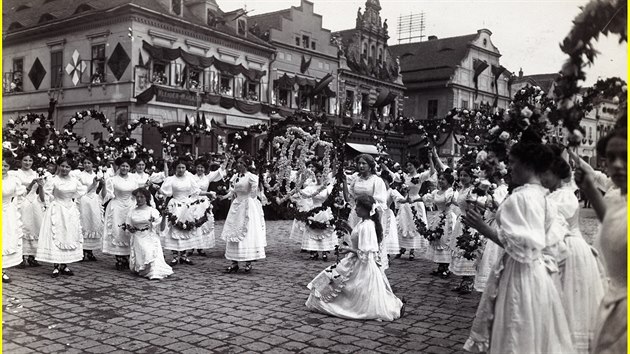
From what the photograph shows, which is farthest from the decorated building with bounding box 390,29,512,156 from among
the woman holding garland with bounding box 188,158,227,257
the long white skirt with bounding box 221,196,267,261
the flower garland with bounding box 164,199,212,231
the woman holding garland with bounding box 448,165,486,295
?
the long white skirt with bounding box 221,196,267,261

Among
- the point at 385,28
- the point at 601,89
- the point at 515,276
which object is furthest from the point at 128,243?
the point at 385,28

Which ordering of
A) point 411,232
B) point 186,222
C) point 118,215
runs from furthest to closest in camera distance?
point 411,232 < point 186,222 < point 118,215

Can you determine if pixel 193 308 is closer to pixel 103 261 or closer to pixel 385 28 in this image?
pixel 103 261

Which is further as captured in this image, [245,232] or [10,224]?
[245,232]

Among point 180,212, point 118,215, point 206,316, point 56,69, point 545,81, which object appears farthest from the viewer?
point 56,69

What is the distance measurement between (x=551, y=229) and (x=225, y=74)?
2526 centimetres

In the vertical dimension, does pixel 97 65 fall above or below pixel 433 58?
below

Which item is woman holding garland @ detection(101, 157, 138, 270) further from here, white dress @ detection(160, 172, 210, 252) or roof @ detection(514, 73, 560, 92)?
roof @ detection(514, 73, 560, 92)

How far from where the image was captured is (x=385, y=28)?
129 feet

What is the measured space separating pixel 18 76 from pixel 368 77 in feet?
69.7

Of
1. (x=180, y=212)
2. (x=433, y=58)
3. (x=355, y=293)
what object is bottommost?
(x=355, y=293)

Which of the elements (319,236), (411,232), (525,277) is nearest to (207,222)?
(319,236)

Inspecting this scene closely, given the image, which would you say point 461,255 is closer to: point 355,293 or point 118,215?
point 355,293

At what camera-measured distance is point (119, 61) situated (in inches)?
931
